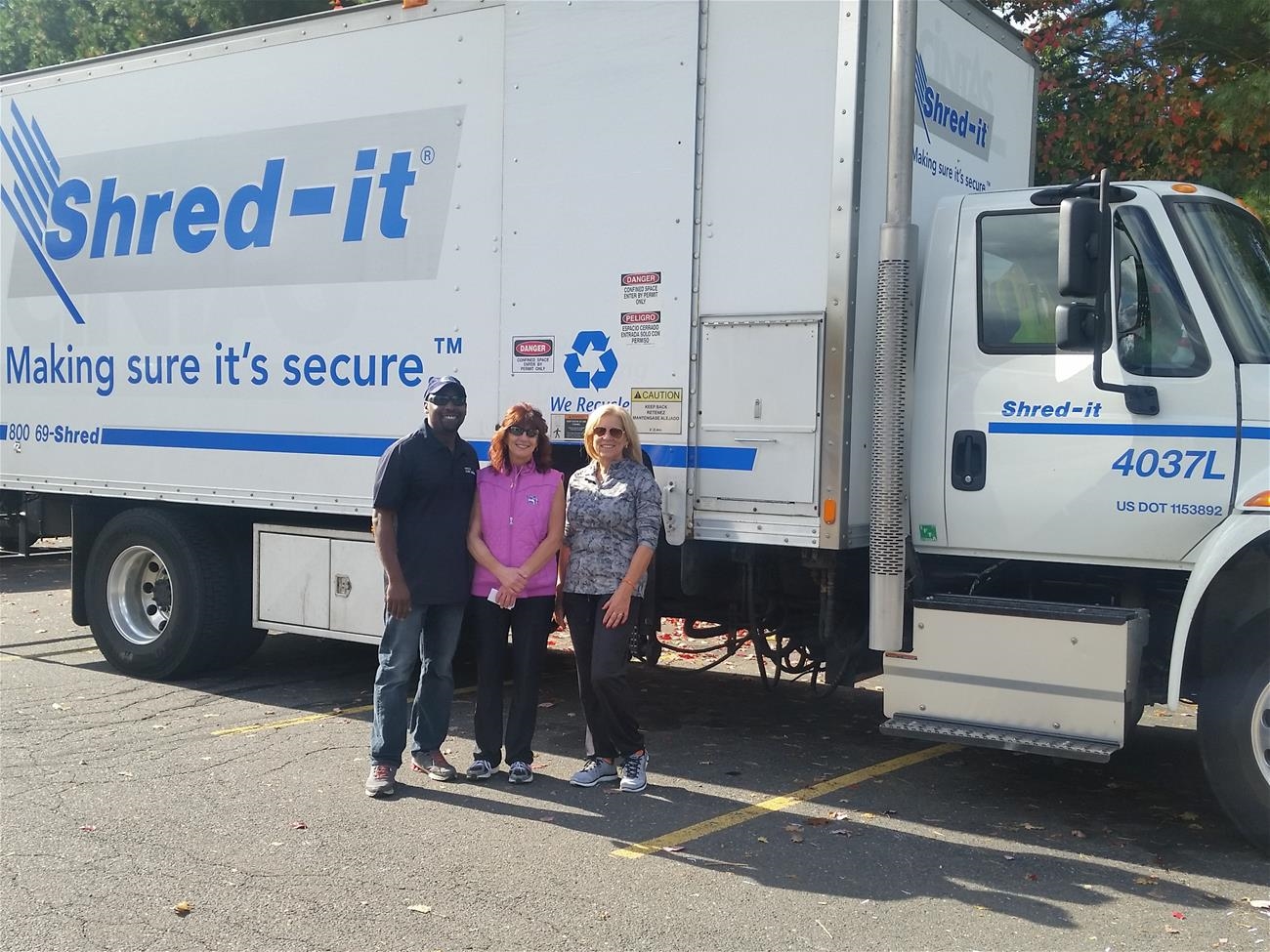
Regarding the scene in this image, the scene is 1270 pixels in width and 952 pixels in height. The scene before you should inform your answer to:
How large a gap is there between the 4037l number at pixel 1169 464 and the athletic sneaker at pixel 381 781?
3535 mm

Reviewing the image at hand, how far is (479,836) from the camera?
17.7 feet

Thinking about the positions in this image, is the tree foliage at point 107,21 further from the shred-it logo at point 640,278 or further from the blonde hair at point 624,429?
the blonde hair at point 624,429

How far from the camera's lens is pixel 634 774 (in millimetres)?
6102

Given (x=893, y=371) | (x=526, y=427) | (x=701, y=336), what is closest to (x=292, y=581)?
(x=526, y=427)

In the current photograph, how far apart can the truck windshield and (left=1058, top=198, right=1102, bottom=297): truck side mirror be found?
0.57 m

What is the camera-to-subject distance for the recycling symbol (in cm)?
654

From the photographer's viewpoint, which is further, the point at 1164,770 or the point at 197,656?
the point at 197,656

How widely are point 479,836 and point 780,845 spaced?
4.11ft

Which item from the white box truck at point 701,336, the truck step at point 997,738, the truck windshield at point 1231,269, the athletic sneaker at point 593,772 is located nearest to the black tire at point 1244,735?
the white box truck at point 701,336

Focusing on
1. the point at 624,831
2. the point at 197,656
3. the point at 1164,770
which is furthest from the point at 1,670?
the point at 1164,770

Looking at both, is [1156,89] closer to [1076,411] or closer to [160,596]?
[1076,411]

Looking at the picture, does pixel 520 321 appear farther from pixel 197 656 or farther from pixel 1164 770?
pixel 1164 770

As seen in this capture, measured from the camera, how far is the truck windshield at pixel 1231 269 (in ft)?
17.8

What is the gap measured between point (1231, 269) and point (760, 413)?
7.03 feet
